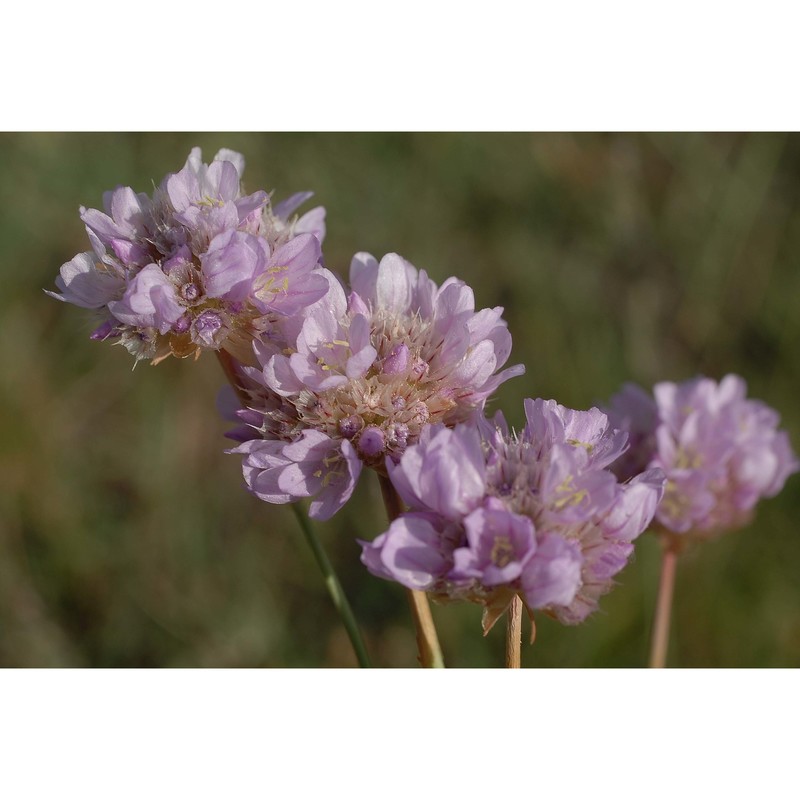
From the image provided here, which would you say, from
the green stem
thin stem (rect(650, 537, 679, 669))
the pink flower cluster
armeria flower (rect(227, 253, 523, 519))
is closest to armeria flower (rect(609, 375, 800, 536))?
thin stem (rect(650, 537, 679, 669))

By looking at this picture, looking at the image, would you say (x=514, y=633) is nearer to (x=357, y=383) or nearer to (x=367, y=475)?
(x=357, y=383)

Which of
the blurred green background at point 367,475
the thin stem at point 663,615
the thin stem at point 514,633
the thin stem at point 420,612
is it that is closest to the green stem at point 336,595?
the thin stem at point 420,612

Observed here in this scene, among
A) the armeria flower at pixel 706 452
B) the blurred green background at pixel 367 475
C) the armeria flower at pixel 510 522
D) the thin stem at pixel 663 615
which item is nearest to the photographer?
the armeria flower at pixel 510 522

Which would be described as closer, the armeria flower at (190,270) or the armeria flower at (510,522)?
the armeria flower at (510,522)

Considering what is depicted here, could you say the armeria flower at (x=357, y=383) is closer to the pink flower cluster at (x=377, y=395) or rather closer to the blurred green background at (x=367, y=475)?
the pink flower cluster at (x=377, y=395)

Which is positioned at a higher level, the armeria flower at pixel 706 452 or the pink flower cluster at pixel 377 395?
the pink flower cluster at pixel 377 395

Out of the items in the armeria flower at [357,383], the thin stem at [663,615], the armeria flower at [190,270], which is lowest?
the thin stem at [663,615]

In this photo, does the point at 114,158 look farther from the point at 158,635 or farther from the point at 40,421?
the point at 158,635

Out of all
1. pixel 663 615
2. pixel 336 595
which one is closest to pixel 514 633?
pixel 336 595
